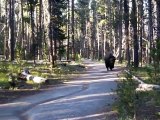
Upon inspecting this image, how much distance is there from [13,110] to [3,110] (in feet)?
1.15

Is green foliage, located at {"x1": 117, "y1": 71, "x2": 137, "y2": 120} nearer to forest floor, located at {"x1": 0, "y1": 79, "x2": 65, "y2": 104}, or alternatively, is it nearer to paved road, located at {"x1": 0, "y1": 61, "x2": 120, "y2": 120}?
paved road, located at {"x1": 0, "y1": 61, "x2": 120, "y2": 120}

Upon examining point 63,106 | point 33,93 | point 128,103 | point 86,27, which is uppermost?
point 86,27

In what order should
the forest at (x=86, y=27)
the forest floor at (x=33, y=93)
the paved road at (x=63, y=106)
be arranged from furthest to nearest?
the forest at (x=86, y=27) → the paved road at (x=63, y=106) → the forest floor at (x=33, y=93)

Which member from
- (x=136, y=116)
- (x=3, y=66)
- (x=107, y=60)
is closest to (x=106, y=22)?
(x=107, y=60)

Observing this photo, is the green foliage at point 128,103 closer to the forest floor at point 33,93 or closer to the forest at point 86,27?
the forest floor at point 33,93

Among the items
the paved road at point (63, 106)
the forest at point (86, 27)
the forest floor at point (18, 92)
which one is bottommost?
the paved road at point (63, 106)

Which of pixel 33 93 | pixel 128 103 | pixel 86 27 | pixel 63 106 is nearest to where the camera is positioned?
pixel 128 103

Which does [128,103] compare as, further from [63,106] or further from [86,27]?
[86,27]

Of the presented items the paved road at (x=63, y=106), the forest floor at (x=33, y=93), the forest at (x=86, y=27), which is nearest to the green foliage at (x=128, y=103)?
the forest floor at (x=33, y=93)

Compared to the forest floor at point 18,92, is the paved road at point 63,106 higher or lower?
lower

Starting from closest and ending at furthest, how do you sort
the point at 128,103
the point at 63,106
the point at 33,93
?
the point at 128,103
the point at 63,106
the point at 33,93

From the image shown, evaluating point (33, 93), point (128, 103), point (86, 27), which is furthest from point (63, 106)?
point (86, 27)

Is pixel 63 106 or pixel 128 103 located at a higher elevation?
pixel 128 103

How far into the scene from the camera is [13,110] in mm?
13742
